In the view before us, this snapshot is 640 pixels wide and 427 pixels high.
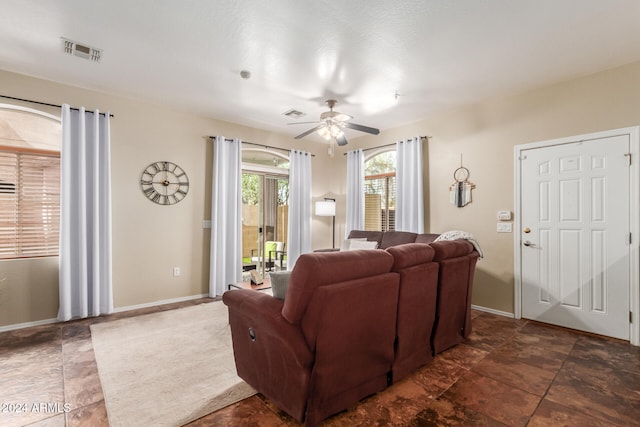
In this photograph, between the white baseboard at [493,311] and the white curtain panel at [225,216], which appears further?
the white curtain panel at [225,216]

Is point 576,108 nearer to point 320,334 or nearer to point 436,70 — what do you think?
point 436,70

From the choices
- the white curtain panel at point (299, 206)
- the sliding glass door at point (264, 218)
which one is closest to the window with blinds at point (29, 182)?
the sliding glass door at point (264, 218)

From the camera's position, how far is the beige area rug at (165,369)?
1991mm

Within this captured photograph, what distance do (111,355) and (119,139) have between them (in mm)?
2731

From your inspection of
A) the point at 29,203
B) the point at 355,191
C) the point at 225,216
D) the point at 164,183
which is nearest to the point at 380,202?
the point at 355,191

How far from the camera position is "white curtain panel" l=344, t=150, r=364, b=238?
229 inches

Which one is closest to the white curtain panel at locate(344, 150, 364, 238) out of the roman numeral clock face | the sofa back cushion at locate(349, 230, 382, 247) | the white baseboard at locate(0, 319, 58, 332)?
the sofa back cushion at locate(349, 230, 382, 247)

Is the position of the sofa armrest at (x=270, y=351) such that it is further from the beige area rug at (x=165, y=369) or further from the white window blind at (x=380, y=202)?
the white window blind at (x=380, y=202)

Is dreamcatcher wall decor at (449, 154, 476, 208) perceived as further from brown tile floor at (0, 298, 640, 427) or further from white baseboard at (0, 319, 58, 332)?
white baseboard at (0, 319, 58, 332)

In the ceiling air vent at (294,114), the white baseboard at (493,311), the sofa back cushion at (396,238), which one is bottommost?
the white baseboard at (493,311)

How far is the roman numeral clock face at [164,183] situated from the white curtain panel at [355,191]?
2935 millimetres

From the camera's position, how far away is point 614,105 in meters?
3.21

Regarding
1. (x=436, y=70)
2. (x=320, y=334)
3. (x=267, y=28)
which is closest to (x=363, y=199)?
(x=436, y=70)

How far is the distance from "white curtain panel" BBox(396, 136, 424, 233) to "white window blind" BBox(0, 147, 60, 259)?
15.5 ft
